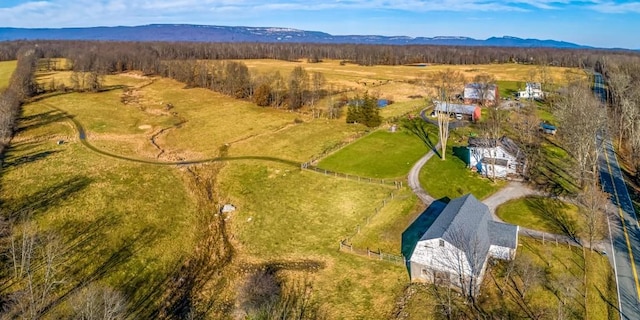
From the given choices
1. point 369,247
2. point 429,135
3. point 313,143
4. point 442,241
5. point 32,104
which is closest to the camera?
point 442,241

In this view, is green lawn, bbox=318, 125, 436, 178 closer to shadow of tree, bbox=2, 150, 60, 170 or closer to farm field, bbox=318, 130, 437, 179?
farm field, bbox=318, 130, 437, 179

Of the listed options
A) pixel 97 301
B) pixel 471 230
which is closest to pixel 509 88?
pixel 471 230

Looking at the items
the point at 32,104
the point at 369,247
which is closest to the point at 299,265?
the point at 369,247

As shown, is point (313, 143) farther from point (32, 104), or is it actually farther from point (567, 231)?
point (32, 104)

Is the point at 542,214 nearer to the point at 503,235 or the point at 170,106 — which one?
the point at 503,235

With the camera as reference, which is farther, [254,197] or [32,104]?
[32,104]

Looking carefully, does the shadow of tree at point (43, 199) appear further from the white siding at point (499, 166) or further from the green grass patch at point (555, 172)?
the green grass patch at point (555, 172)

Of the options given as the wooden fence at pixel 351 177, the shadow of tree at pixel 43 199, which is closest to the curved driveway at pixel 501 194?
the wooden fence at pixel 351 177
